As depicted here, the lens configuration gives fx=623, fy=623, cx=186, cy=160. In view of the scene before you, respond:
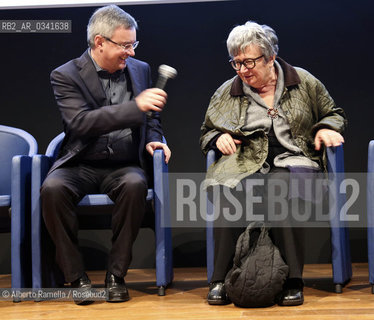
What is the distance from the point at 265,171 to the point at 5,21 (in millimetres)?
1875

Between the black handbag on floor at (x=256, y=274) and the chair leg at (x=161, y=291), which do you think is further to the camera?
the chair leg at (x=161, y=291)

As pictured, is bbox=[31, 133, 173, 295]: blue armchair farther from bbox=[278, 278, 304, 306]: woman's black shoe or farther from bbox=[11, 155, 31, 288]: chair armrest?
bbox=[278, 278, 304, 306]: woman's black shoe

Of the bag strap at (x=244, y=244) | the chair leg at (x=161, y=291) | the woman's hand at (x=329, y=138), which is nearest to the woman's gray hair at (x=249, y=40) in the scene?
the woman's hand at (x=329, y=138)

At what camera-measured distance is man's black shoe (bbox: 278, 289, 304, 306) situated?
2.45 m

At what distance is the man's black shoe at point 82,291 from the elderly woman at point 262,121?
525 millimetres

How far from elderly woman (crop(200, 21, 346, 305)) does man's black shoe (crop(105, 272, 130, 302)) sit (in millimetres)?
384

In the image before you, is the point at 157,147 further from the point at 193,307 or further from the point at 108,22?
the point at 193,307

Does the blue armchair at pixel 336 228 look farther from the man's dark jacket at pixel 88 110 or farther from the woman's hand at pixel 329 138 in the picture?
the man's dark jacket at pixel 88 110

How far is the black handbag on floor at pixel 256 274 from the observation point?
242 cm

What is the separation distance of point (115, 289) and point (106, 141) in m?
0.69

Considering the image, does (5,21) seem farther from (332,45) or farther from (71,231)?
(332,45)

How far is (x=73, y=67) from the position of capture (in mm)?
2963

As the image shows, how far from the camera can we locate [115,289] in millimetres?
2654

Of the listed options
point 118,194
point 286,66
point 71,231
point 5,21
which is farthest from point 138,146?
point 5,21
